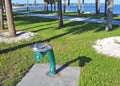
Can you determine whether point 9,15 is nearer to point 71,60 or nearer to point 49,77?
point 71,60

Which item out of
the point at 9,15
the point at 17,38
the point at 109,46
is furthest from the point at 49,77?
the point at 9,15

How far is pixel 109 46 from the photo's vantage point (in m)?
11.5

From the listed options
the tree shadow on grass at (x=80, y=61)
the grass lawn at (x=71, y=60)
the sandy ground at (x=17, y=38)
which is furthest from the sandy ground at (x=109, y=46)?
the sandy ground at (x=17, y=38)

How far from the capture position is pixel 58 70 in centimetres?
813

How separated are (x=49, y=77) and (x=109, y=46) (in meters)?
4.93

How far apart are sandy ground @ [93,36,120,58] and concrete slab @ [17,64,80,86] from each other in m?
2.66

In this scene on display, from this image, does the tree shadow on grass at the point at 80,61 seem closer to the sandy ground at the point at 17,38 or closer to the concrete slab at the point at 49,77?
the concrete slab at the point at 49,77

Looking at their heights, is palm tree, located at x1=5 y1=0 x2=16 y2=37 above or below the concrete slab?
above

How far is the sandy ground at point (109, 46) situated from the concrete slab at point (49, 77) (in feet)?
8.73

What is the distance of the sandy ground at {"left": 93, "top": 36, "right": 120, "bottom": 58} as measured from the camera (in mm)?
10484

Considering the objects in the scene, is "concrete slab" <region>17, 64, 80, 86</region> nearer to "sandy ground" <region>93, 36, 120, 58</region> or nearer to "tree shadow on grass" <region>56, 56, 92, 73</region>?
"tree shadow on grass" <region>56, 56, 92, 73</region>

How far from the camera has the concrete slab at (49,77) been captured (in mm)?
7052

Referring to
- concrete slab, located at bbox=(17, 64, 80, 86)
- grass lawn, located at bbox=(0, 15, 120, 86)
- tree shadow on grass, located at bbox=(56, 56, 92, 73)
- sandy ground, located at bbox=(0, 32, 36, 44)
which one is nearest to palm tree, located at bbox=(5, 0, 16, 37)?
sandy ground, located at bbox=(0, 32, 36, 44)

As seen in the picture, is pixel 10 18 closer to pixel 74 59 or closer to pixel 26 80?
pixel 74 59
